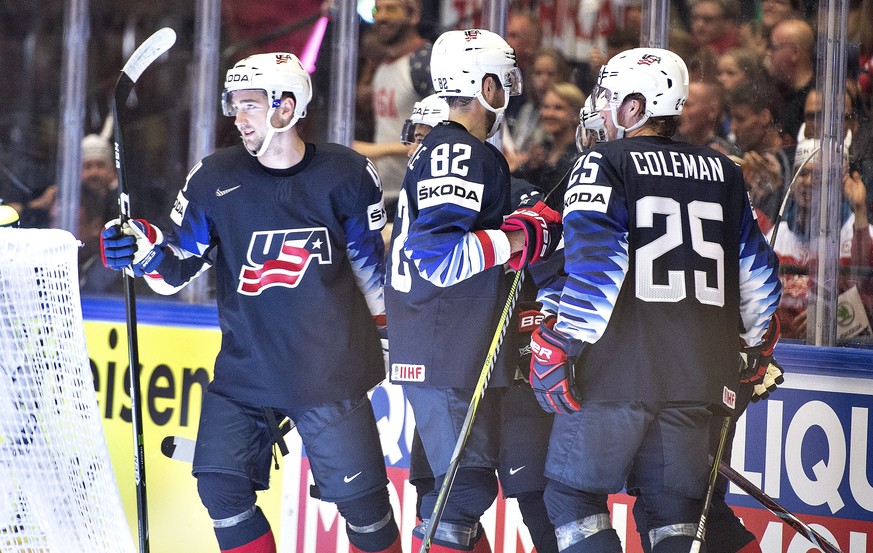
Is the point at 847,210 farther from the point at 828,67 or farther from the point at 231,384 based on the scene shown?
the point at 231,384

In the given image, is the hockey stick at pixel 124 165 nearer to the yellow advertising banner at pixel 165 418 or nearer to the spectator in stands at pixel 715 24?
the yellow advertising banner at pixel 165 418

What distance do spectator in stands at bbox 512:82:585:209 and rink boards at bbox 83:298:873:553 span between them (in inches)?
35.1

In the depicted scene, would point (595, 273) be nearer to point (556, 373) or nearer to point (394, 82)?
point (556, 373)

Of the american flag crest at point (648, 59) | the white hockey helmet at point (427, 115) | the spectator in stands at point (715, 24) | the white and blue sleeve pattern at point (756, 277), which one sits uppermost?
the spectator in stands at point (715, 24)

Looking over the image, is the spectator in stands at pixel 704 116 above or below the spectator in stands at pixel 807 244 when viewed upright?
above

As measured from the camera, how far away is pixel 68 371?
3.16m

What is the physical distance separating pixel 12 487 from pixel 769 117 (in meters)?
2.41

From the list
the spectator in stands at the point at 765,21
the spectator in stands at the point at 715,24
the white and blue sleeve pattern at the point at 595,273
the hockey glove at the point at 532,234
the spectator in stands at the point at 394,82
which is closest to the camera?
the white and blue sleeve pattern at the point at 595,273

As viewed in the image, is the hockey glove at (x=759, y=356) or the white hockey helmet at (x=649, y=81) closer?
the white hockey helmet at (x=649, y=81)

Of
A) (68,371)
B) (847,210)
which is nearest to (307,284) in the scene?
(68,371)

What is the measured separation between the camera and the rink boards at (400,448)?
3.24 m

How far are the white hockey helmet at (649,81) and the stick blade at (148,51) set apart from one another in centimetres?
125

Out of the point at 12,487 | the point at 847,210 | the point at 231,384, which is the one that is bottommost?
the point at 12,487

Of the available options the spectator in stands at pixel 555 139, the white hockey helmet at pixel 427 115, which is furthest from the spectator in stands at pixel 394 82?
the white hockey helmet at pixel 427 115
